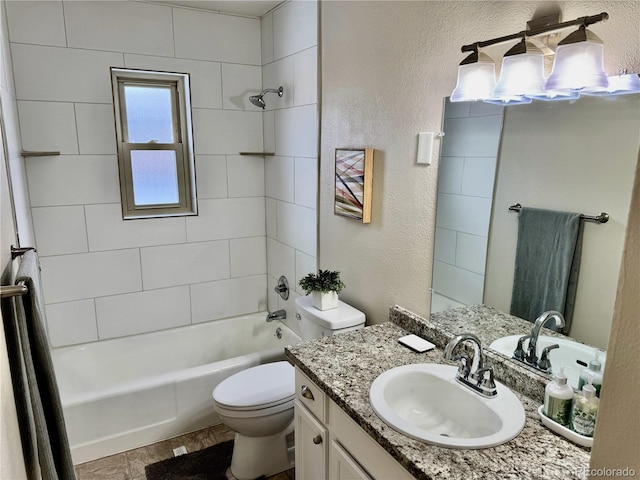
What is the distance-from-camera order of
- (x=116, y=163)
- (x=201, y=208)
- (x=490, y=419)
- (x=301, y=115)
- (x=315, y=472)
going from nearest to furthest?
(x=490, y=419)
(x=315, y=472)
(x=301, y=115)
(x=116, y=163)
(x=201, y=208)

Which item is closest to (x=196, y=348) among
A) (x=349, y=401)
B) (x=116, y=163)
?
(x=116, y=163)

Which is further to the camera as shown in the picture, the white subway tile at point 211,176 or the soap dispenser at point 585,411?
the white subway tile at point 211,176

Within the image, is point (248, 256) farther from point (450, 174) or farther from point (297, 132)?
point (450, 174)

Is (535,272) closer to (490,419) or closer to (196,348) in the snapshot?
(490,419)

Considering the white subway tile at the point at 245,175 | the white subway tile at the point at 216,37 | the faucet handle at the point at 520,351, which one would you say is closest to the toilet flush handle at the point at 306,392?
the faucet handle at the point at 520,351

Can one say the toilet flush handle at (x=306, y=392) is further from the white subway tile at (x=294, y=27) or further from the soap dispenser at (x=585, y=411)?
the white subway tile at (x=294, y=27)

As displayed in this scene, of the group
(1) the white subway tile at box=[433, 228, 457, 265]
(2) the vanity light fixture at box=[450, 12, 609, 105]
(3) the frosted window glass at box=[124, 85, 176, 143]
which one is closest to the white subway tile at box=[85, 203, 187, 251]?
(3) the frosted window glass at box=[124, 85, 176, 143]

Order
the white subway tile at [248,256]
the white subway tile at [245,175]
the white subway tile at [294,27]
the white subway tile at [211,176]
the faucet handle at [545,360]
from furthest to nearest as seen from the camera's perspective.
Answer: the white subway tile at [248,256]
the white subway tile at [245,175]
the white subway tile at [211,176]
the white subway tile at [294,27]
the faucet handle at [545,360]

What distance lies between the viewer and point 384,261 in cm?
203

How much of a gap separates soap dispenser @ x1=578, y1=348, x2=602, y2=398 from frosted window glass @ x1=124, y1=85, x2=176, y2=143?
269cm

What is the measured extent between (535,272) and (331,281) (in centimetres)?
100

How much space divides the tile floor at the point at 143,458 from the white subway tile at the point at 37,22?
92.2 inches

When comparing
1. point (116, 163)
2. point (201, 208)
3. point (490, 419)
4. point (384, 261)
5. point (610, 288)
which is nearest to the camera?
point (610, 288)

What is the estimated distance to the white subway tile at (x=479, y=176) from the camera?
1497 mm
